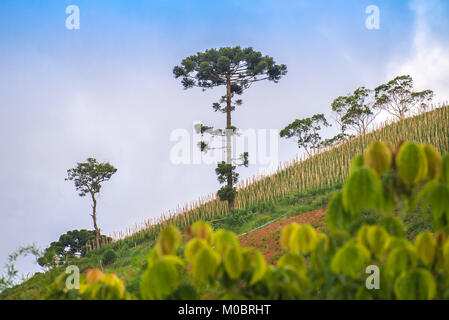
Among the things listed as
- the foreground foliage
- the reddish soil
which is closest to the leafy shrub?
the reddish soil

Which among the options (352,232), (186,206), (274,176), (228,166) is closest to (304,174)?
(274,176)

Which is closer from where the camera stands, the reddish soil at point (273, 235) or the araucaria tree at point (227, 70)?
the reddish soil at point (273, 235)

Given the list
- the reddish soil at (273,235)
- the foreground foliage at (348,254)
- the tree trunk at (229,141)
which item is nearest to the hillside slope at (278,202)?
the reddish soil at (273,235)

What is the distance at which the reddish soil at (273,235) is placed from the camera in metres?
8.23

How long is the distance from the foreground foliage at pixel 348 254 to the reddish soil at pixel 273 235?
5766mm

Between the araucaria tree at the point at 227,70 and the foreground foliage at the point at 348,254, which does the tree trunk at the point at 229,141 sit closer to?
the araucaria tree at the point at 227,70

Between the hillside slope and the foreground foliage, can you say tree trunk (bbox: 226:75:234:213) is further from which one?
the foreground foliage

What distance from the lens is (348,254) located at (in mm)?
1635

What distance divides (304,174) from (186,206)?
515cm

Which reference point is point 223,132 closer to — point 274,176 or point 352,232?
point 274,176

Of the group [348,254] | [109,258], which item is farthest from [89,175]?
[348,254]

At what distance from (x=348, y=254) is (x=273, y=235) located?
25.7 ft

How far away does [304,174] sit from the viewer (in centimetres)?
1523
